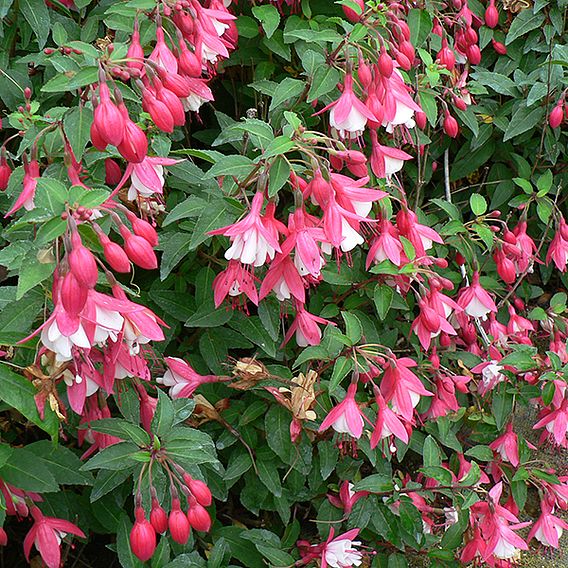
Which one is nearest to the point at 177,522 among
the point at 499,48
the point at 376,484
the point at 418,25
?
the point at 376,484

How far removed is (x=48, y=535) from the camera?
1.31 meters

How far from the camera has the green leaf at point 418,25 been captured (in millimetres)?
1784

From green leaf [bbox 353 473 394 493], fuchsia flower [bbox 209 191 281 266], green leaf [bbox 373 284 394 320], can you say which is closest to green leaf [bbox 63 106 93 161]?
fuchsia flower [bbox 209 191 281 266]

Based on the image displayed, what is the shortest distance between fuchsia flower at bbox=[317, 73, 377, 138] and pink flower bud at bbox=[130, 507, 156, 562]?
706mm

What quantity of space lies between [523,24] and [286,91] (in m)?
1.04

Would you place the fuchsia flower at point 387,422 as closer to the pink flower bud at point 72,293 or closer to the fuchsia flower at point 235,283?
the fuchsia flower at point 235,283

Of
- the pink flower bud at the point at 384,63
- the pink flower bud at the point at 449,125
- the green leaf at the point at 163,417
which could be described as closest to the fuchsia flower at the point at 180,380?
the green leaf at the point at 163,417

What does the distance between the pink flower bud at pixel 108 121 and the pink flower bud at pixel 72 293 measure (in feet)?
0.62

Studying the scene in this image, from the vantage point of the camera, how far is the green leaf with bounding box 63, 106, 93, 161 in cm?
114

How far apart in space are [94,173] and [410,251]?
62 cm

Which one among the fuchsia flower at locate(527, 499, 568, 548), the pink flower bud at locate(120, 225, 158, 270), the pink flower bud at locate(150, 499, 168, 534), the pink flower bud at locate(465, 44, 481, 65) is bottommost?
the fuchsia flower at locate(527, 499, 568, 548)

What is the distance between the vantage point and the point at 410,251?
155 centimetres

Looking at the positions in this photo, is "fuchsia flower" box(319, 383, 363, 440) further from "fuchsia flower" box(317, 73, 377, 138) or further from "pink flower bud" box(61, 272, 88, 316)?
"pink flower bud" box(61, 272, 88, 316)

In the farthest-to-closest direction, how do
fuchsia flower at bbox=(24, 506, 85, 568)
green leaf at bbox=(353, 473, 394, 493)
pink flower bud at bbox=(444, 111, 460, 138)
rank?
pink flower bud at bbox=(444, 111, 460, 138) → green leaf at bbox=(353, 473, 394, 493) → fuchsia flower at bbox=(24, 506, 85, 568)
